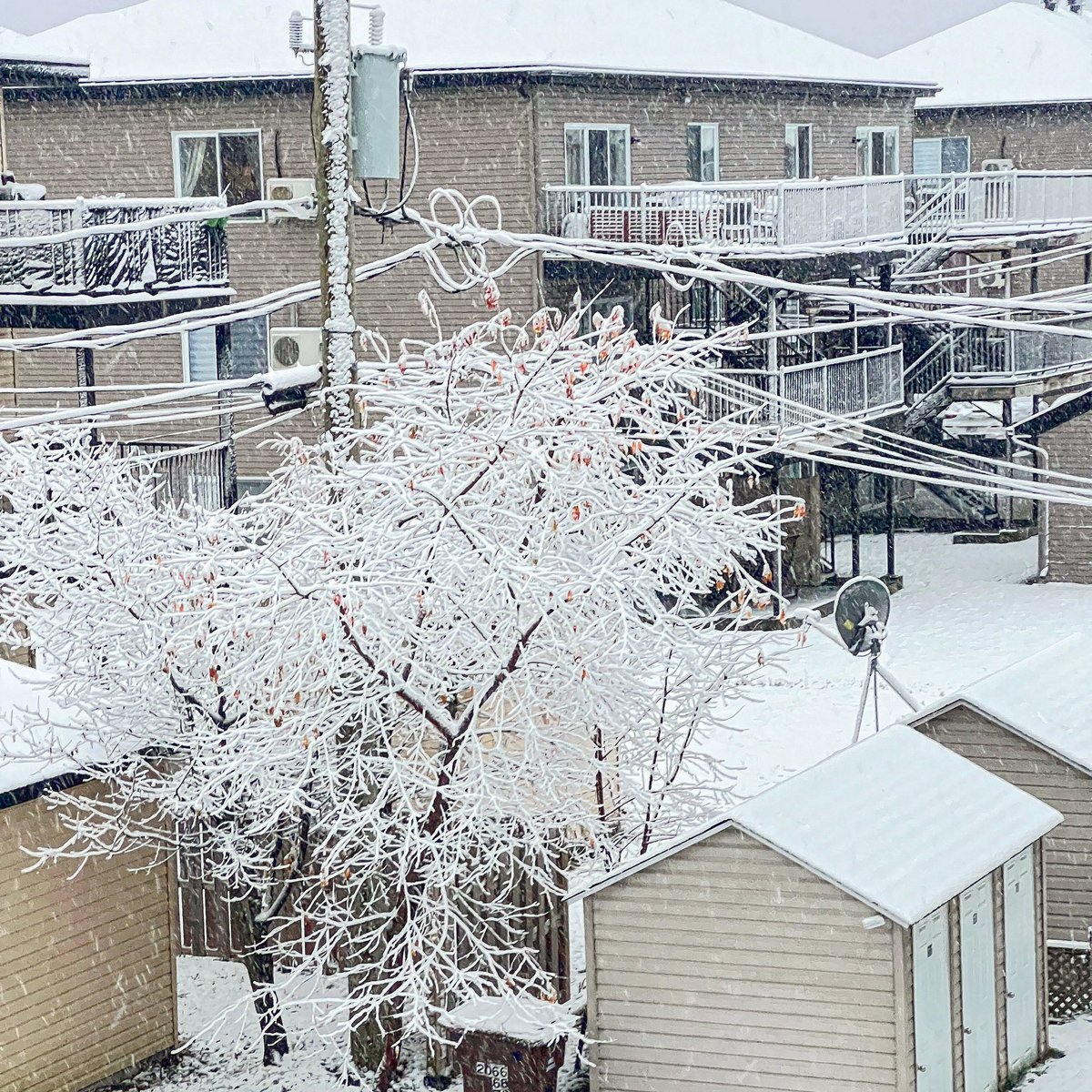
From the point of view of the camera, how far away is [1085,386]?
28.5 meters

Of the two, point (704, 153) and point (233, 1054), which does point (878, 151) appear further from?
point (233, 1054)

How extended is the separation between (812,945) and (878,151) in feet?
81.6

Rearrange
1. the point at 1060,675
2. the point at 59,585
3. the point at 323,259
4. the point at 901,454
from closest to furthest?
the point at 323,259 → the point at 59,585 → the point at 1060,675 → the point at 901,454

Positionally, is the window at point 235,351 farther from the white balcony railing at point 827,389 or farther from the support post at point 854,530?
the support post at point 854,530

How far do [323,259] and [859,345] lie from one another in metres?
22.1

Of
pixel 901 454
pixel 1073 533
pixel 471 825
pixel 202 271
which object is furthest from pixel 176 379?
pixel 471 825

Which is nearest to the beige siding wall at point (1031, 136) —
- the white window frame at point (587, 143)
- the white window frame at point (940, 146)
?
the white window frame at point (940, 146)

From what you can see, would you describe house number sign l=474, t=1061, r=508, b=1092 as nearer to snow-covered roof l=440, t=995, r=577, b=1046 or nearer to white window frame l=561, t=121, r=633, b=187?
snow-covered roof l=440, t=995, r=577, b=1046

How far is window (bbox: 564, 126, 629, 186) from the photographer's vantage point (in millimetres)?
26609

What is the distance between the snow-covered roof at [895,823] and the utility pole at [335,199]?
3.46 meters

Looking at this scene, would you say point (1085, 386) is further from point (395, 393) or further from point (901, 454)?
point (395, 393)

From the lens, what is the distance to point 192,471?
20.1m

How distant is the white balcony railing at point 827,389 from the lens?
25172mm

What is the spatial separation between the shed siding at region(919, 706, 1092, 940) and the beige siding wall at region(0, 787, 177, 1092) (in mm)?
6083
